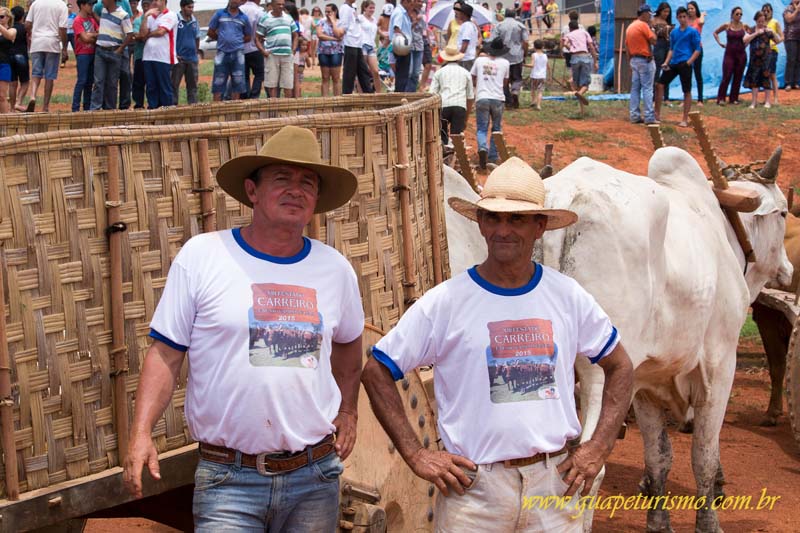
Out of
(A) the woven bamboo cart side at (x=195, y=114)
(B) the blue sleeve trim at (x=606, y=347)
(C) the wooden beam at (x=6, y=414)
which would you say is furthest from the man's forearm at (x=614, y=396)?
(A) the woven bamboo cart side at (x=195, y=114)

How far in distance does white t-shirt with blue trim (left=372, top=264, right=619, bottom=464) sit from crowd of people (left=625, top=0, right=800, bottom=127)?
645 inches

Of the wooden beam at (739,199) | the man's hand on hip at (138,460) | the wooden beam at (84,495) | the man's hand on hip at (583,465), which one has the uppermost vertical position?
the wooden beam at (739,199)

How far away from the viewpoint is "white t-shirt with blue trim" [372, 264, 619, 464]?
3.64m

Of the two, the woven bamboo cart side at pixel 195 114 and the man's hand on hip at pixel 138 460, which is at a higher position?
the woven bamboo cart side at pixel 195 114

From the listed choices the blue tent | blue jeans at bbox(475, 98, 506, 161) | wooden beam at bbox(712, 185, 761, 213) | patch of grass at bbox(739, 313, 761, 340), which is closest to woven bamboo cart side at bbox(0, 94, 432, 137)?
wooden beam at bbox(712, 185, 761, 213)

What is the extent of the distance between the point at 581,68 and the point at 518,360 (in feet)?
66.1

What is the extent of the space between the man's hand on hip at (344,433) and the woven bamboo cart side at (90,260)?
716 millimetres

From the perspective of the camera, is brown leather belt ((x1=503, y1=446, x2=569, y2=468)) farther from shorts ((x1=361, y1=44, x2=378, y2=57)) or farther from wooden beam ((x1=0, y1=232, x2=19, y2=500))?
shorts ((x1=361, y1=44, x2=378, y2=57))

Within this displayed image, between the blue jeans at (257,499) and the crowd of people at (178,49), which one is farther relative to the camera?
the crowd of people at (178,49)

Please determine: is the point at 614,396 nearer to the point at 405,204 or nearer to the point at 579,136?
the point at 405,204

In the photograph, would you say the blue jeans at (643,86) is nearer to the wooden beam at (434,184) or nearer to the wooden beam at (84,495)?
the wooden beam at (434,184)

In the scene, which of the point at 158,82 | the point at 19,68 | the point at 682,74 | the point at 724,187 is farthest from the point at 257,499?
the point at 682,74

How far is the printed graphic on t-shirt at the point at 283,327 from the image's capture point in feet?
11.4

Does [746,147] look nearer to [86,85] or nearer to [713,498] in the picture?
[86,85]
